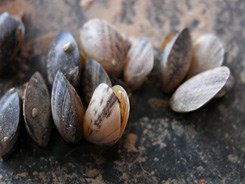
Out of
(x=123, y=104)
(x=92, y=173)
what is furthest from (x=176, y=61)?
(x=92, y=173)

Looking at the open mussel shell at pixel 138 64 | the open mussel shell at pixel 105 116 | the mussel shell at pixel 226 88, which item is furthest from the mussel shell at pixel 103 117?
the mussel shell at pixel 226 88

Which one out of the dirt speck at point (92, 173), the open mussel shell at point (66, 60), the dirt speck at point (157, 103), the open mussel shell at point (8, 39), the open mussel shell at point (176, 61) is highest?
the open mussel shell at point (8, 39)

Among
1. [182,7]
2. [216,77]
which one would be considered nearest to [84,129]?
[216,77]

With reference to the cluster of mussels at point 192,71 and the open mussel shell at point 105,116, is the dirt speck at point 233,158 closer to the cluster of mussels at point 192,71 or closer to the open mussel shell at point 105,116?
the cluster of mussels at point 192,71

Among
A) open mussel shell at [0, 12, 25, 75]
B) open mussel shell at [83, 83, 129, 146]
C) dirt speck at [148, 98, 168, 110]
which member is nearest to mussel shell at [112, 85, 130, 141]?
open mussel shell at [83, 83, 129, 146]

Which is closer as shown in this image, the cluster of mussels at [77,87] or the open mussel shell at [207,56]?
the cluster of mussels at [77,87]

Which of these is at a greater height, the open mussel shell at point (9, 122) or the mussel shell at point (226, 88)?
the open mussel shell at point (9, 122)

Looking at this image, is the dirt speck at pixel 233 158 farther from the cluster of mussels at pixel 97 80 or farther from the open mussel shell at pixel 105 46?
the open mussel shell at pixel 105 46
